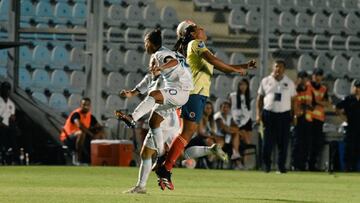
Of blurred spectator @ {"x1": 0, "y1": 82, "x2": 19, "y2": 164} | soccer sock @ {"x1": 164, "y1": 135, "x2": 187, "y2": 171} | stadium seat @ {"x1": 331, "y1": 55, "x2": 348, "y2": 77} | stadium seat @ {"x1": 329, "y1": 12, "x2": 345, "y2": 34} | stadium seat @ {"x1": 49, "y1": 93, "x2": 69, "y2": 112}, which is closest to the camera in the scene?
soccer sock @ {"x1": 164, "y1": 135, "x2": 187, "y2": 171}

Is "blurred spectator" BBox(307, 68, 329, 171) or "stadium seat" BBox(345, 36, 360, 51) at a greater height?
"stadium seat" BBox(345, 36, 360, 51)

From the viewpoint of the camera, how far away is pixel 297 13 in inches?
1060

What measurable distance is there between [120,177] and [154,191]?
4364 mm

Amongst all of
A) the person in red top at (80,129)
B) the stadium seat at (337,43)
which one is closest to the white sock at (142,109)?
the person in red top at (80,129)

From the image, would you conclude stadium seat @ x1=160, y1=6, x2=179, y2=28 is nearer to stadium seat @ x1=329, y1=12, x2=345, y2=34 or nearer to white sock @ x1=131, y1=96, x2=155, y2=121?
stadium seat @ x1=329, y1=12, x2=345, y2=34

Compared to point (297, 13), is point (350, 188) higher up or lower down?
lower down

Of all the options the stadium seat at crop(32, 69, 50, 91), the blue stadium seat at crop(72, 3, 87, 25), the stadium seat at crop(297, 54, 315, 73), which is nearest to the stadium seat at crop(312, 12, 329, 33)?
the stadium seat at crop(297, 54, 315, 73)

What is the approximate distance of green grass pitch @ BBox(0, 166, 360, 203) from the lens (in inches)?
444

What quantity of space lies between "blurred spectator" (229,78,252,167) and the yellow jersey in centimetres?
986

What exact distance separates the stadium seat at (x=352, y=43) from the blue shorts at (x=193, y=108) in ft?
46.8

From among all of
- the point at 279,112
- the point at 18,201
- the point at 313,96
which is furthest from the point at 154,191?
the point at 313,96

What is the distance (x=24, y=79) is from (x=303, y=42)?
679 centimetres

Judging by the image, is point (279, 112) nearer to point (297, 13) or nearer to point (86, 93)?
point (86, 93)

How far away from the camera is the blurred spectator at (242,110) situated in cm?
2350
